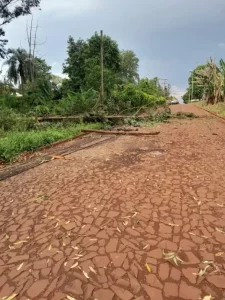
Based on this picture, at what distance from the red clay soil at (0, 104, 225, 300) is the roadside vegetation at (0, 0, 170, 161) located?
120 inches

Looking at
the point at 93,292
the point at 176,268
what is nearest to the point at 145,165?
the point at 176,268

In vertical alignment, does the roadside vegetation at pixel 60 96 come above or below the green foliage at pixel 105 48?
below

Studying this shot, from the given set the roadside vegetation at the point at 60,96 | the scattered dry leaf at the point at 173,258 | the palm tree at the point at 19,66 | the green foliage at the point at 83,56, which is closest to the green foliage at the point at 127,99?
the roadside vegetation at the point at 60,96

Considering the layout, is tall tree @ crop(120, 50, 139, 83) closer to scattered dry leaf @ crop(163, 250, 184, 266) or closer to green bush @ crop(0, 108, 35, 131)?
green bush @ crop(0, 108, 35, 131)

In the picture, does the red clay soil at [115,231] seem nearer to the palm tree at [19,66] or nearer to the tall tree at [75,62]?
the tall tree at [75,62]

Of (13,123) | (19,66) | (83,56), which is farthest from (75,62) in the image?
(13,123)

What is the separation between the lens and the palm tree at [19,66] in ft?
85.0

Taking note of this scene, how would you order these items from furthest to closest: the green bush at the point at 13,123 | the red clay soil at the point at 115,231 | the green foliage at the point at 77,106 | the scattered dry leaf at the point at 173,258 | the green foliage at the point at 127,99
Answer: the green foliage at the point at 127,99, the green foliage at the point at 77,106, the green bush at the point at 13,123, the scattered dry leaf at the point at 173,258, the red clay soil at the point at 115,231

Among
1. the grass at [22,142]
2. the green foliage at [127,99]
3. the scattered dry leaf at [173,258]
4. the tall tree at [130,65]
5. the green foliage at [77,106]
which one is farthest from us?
the tall tree at [130,65]

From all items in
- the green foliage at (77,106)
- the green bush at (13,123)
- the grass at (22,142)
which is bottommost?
the grass at (22,142)

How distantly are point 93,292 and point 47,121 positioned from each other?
9650 mm

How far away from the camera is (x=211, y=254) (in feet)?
7.60

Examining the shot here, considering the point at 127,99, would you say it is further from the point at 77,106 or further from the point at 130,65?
the point at 130,65

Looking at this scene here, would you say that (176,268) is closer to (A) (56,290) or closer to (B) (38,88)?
(A) (56,290)
